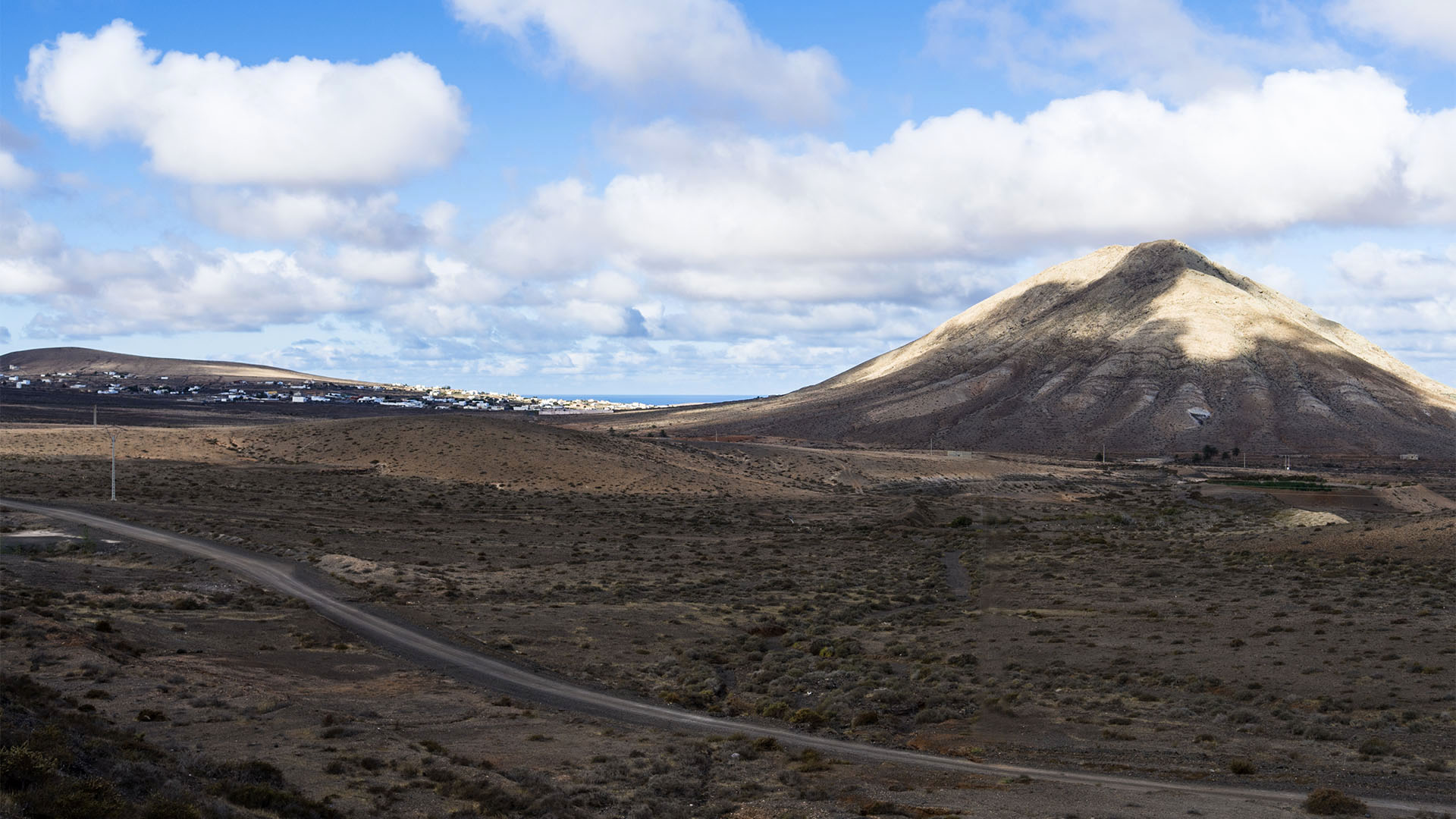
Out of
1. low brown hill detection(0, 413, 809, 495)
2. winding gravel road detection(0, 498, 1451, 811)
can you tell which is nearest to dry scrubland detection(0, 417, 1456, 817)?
winding gravel road detection(0, 498, 1451, 811)

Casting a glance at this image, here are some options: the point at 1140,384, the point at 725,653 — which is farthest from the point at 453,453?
the point at 1140,384

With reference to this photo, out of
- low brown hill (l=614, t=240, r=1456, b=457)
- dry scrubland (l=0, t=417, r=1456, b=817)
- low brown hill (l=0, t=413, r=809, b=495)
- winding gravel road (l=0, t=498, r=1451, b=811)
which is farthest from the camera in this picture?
low brown hill (l=614, t=240, r=1456, b=457)

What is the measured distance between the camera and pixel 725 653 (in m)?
30.7

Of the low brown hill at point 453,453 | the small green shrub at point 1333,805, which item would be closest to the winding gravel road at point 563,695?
the small green shrub at point 1333,805

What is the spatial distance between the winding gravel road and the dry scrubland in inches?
24.9

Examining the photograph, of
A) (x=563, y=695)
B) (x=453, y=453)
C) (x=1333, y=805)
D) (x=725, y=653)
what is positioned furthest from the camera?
(x=453, y=453)

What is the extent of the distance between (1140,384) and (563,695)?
137 meters

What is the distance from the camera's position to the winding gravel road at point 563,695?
18.7 meters

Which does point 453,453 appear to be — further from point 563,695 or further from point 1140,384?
point 1140,384

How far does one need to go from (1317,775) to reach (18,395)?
215436 mm

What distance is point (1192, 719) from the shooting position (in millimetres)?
23016

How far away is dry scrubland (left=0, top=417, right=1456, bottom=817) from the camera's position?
1802 centimetres

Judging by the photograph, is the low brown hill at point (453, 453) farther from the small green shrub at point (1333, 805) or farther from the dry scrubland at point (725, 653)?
the small green shrub at point (1333, 805)

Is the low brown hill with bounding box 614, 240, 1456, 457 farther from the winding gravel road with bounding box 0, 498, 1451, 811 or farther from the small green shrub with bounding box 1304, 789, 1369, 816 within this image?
the small green shrub with bounding box 1304, 789, 1369, 816
